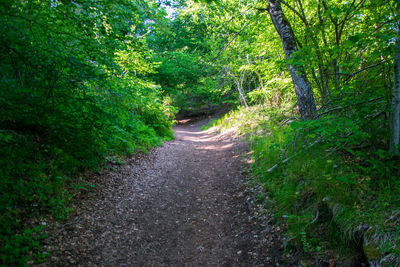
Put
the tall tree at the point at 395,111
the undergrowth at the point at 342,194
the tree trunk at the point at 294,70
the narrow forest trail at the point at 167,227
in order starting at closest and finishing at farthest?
the undergrowth at the point at 342,194 < the tall tree at the point at 395,111 < the narrow forest trail at the point at 167,227 < the tree trunk at the point at 294,70

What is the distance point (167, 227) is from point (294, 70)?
14.7ft

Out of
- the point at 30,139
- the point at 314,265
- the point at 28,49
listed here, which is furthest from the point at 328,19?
the point at 30,139

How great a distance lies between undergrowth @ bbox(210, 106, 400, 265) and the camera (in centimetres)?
230

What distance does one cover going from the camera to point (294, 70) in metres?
4.72

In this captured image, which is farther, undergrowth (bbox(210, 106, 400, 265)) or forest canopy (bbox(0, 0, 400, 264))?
forest canopy (bbox(0, 0, 400, 264))

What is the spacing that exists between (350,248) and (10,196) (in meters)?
4.39

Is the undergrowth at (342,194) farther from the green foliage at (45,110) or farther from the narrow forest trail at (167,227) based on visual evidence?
the green foliage at (45,110)

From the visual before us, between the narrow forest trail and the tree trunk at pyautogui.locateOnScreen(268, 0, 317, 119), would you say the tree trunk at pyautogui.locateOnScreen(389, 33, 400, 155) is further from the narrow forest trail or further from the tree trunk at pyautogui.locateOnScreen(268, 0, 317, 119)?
the narrow forest trail

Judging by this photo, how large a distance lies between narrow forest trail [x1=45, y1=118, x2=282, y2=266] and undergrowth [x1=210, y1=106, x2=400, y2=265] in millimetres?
598

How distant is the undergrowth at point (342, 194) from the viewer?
230 centimetres

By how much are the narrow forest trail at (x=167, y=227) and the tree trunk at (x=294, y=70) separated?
2.49m

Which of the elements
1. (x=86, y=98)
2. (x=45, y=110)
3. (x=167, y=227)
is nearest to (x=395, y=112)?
(x=167, y=227)

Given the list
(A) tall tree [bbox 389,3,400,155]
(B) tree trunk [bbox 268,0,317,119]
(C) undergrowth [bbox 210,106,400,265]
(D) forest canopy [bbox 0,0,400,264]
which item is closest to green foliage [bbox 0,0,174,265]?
(D) forest canopy [bbox 0,0,400,264]

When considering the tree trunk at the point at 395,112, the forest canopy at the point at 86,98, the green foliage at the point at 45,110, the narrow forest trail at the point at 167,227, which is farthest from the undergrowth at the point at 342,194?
the green foliage at the point at 45,110
